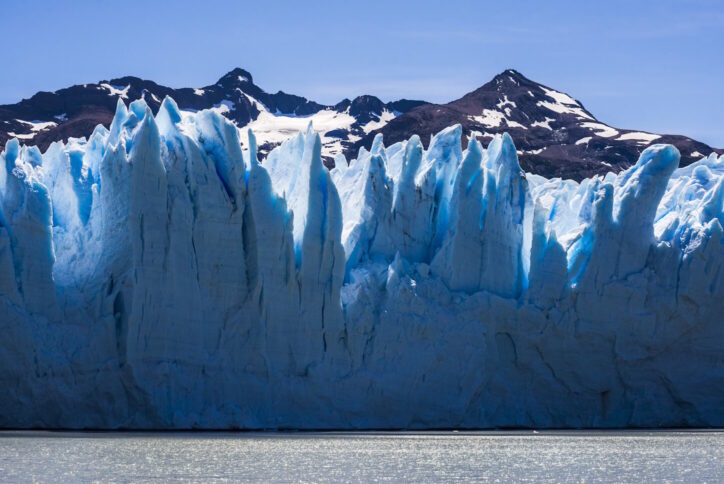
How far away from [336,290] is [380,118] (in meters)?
70.7

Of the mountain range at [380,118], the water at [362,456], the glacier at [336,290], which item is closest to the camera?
the water at [362,456]

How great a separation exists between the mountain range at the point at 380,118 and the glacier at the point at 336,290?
4032cm

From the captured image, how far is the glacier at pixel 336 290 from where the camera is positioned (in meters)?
31.5

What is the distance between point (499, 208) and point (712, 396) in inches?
290

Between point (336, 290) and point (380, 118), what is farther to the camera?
point (380, 118)

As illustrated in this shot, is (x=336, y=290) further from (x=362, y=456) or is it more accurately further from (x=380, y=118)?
(x=380, y=118)

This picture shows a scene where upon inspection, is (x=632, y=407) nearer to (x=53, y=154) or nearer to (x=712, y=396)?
(x=712, y=396)

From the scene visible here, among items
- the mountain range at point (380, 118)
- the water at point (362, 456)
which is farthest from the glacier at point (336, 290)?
the mountain range at point (380, 118)

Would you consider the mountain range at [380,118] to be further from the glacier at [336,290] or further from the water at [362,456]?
the water at [362,456]

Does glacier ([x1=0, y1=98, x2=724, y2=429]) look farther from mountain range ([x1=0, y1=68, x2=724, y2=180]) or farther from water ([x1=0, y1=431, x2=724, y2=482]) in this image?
mountain range ([x1=0, y1=68, x2=724, y2=180])

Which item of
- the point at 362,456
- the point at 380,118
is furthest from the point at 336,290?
the point at 380,118

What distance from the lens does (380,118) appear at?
103062 mm

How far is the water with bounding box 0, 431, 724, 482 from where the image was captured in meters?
25.5

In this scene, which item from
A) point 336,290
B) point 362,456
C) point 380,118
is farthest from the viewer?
point 380,118
